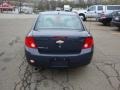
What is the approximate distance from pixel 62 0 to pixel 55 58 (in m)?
56.7

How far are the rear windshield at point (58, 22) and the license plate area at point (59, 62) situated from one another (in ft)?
3.56

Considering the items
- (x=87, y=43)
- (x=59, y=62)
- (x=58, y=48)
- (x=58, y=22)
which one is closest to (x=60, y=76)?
(x=59, y=62)

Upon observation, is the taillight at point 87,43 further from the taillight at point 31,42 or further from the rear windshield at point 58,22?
the taillight at point 31,42

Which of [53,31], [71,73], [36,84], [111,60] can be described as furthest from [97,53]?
[36,84]

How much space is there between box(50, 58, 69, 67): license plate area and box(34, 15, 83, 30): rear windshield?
109cm

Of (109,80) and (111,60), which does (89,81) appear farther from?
(111,60)

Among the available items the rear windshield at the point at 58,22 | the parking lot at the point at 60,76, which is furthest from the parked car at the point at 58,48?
the rear windshield at the point at 58,22

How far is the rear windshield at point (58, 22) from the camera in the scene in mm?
6345

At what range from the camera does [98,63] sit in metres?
7.05

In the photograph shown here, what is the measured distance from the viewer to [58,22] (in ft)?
21.5

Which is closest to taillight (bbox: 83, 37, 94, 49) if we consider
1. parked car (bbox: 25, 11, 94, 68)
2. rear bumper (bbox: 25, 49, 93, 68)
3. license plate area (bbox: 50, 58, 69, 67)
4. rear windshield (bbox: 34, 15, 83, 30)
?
parked car (bbox: 25, 11, 94, 68)

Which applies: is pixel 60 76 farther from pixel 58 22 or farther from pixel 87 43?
pixel 58 22

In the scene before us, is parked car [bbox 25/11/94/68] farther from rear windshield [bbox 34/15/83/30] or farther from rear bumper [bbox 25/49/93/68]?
rear windshield [bbox 34/15/83/30]

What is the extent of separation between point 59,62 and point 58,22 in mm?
1483
